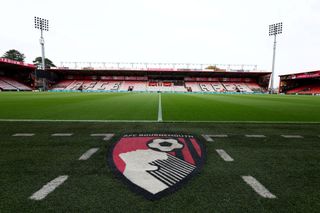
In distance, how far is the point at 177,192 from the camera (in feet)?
6.32

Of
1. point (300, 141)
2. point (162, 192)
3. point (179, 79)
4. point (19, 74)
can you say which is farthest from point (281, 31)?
point (19, 74)

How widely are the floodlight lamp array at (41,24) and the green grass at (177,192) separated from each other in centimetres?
6242

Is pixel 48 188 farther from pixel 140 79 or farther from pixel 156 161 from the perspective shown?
pixel 140 79

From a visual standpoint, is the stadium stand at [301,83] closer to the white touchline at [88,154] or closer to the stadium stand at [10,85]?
the white touchline at [88,154]

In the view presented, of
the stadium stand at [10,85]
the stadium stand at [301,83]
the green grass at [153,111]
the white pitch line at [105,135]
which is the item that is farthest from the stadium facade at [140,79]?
the white pitch line at [105,135]

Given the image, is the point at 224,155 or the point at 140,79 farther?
the point at 140,79

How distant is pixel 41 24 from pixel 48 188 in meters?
65.5

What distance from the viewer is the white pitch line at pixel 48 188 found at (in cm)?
184

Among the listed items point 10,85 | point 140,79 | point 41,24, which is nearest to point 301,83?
point 140,79

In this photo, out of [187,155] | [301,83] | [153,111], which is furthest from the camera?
[301,83]

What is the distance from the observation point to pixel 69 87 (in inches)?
2266

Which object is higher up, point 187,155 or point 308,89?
point 308,89

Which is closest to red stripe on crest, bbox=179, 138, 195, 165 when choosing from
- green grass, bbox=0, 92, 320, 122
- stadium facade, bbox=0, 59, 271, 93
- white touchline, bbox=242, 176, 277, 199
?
white touchline, bbox=242, 176, 277, 199

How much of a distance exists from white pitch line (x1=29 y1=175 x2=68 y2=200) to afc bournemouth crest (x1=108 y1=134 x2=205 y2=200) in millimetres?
662
